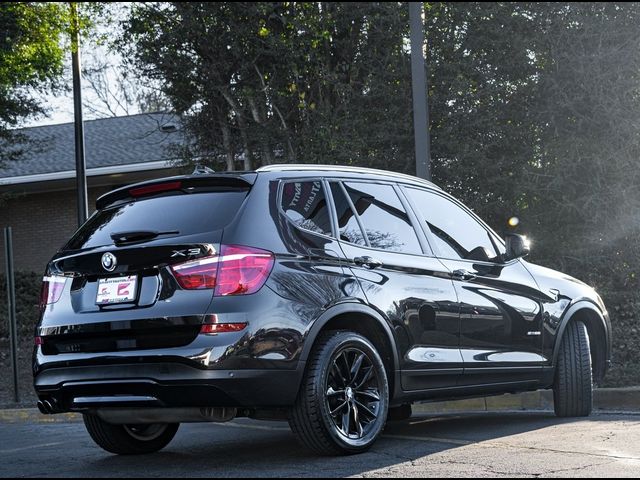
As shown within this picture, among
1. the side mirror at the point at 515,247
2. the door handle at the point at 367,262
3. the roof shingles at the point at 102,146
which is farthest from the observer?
the roof shingles at the point at 102,146

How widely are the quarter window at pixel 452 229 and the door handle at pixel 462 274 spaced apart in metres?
0.13

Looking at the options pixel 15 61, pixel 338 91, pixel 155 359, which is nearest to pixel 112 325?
pixel 155 359

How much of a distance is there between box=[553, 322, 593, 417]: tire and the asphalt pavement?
0.15m

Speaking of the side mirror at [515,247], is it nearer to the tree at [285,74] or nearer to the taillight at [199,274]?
the taillight at [199,274]

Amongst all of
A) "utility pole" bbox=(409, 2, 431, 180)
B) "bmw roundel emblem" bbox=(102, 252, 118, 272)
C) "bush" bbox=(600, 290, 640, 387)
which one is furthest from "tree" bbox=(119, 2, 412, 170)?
"bmw roundel emblem" bbox=(102, 252, 118, 272)

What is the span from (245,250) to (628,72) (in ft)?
36.1

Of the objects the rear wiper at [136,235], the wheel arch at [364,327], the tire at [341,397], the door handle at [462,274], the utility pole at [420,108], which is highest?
the utility pole at [420,108]

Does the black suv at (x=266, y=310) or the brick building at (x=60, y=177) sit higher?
the brick building at (x=60, y=177)

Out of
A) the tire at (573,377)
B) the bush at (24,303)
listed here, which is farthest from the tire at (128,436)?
the bush at (24,303)

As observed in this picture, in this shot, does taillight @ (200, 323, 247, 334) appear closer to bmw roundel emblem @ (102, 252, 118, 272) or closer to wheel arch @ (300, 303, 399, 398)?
wheel arch @ (300, 303, 399, 398)

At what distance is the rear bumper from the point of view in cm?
585

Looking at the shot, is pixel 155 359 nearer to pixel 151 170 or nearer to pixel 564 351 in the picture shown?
Result: pixel 564 351

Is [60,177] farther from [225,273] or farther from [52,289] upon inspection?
[225,273]

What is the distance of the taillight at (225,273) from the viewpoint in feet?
19.4
